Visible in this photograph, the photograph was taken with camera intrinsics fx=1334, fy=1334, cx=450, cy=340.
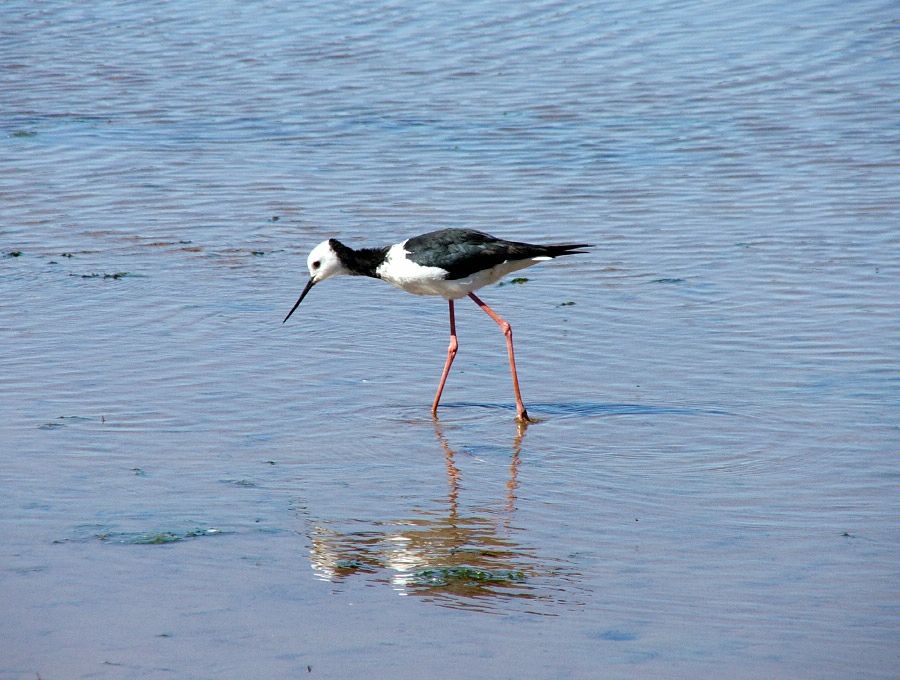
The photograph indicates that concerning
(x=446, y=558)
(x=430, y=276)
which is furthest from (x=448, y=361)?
(x=446, y=558)

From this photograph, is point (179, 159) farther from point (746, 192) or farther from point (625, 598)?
point (625, 598)

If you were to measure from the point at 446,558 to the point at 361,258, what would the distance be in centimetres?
312

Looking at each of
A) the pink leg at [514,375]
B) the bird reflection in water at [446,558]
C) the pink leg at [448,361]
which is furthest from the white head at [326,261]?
the bird reflection in water at [446,558]

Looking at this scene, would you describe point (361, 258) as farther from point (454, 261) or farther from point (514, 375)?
point (514, 375)

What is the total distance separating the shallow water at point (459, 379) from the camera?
490cm

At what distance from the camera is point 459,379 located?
8.19m

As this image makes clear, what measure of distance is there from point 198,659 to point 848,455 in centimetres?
356

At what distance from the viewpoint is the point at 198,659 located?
4535mm

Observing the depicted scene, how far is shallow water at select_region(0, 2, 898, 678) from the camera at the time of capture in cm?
490

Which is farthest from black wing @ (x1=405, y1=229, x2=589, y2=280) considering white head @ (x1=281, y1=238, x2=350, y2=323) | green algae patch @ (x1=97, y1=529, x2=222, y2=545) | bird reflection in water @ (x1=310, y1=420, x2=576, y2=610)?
green algae patch @ (x1=97, y1=529, x2=222, y2=545)

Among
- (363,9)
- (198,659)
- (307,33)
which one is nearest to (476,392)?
(198,659)

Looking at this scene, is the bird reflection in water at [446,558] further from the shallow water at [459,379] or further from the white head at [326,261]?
the white head at [326,261]

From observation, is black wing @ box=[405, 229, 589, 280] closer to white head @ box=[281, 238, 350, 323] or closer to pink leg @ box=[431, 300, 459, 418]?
pink leg @ box=[431, 300, 459, 418]

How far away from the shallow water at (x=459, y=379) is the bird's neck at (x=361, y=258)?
0.51 metres
